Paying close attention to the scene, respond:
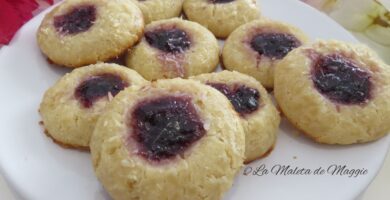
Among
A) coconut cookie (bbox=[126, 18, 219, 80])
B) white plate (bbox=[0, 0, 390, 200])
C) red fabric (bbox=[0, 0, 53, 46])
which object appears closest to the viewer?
white plate (bbox=[0, 0, 390, 200])

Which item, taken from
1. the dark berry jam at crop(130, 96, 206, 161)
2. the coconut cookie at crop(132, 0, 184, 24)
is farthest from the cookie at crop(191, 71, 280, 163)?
the coconut cookie at crop(132, 0, 184, 24)

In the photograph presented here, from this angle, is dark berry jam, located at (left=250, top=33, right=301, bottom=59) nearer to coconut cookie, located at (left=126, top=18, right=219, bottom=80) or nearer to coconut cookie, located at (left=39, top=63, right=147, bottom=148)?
coconut cookie, located at (left=126, top=18, right=219, bottom=80)

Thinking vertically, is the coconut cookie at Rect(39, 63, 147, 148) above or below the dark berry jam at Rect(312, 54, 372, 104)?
below

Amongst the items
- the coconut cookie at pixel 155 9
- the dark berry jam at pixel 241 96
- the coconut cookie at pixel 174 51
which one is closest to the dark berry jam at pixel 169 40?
the coconut cookie at pixel 174 51

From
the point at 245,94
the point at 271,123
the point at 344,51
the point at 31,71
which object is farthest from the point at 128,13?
the point at 344,51

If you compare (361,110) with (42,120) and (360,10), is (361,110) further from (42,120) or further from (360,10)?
(42,120)

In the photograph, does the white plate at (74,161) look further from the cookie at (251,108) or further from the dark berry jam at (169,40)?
the dark berry jam at (169,40)
